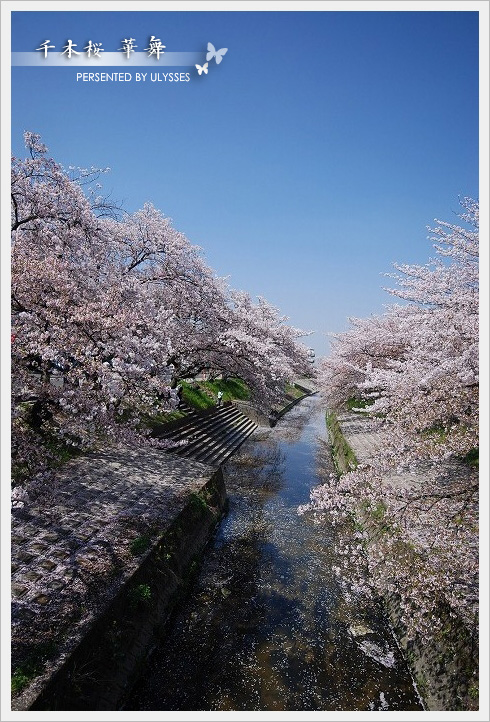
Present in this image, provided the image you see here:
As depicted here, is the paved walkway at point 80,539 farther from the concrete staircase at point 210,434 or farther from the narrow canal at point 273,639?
the concrete staircase at point 210,434

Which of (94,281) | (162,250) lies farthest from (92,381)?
(162,250)

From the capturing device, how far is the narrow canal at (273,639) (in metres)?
8.40

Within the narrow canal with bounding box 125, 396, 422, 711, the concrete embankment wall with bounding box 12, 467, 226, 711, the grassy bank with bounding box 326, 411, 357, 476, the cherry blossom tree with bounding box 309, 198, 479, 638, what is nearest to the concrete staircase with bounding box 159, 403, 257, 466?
the narrow canal with bounding box 125, 396, 422, 711

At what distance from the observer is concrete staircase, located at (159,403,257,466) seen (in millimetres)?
21312

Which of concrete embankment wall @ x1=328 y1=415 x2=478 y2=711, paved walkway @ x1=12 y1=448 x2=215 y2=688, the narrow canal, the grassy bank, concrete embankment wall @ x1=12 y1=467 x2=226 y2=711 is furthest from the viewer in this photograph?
the grassy bank

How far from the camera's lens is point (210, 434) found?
2616 centimetres

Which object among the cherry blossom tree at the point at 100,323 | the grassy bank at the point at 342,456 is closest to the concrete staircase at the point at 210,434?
the cherry blossom tree at the point at 100,323

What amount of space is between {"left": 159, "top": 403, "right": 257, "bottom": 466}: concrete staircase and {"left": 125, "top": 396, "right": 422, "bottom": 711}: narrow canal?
17.1ft

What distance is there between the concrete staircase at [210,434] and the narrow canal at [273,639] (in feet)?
17.1

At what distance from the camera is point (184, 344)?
19.0 m

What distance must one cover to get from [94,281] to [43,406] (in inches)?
242

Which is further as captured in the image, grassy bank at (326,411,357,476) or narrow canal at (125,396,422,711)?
grassy bank at (326,411,357,476)

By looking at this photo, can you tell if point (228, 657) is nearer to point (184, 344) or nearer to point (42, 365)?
point (42, 365)

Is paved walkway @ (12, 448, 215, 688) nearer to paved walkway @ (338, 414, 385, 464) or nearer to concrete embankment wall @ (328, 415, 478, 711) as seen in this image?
concrete embankment wall @ (328, 415, 478, 711)
